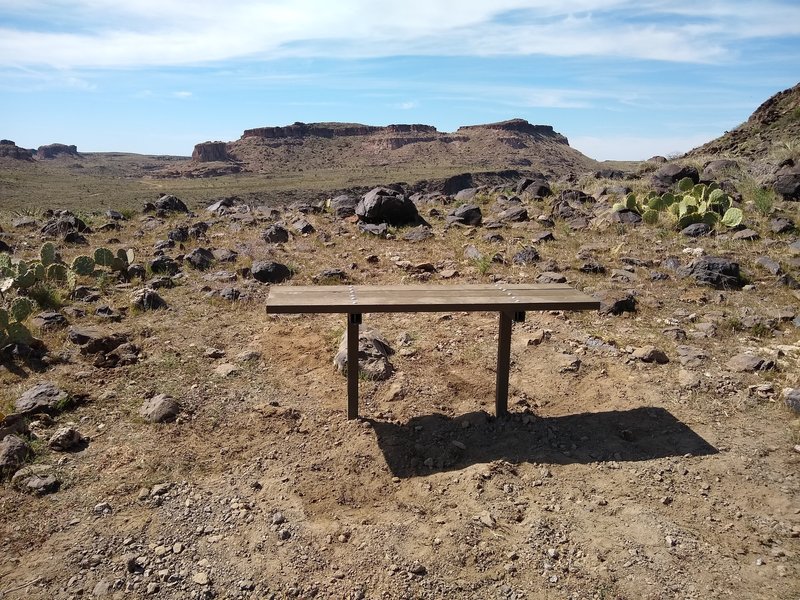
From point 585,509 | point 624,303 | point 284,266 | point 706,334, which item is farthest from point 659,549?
point 284,266

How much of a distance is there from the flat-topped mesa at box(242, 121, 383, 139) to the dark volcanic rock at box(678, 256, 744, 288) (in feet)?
337

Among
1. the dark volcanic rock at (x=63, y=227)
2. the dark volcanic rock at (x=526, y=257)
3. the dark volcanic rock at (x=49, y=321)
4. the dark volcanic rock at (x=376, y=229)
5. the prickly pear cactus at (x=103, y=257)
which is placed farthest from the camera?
the dark volcanic rock at (x=63, y=227)

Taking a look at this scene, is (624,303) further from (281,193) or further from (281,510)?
(281,193)

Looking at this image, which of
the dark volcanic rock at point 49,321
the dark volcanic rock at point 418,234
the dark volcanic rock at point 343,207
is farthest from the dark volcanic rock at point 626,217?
the dark volcanic rock at point 49,321

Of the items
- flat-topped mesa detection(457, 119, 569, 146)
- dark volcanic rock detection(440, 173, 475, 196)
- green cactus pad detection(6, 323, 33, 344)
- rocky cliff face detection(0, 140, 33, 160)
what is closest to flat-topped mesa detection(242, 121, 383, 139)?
flat-topped mesa detection(457, 119, 569, 146)

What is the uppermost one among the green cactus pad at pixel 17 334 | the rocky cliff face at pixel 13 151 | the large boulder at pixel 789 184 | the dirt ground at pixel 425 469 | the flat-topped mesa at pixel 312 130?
the flat-topped mesa at pixel 312 130

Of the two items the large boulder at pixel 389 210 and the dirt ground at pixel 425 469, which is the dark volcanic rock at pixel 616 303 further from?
the large boulder at pixel 389 210

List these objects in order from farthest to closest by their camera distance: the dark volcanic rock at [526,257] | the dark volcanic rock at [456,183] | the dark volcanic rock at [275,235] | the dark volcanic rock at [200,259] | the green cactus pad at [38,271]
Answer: the dark volcanic rock at [456,183] < the dark volcanic rock at [275,235] < the dark volcanic rock at [200,259] < the dark volcanic rock at [526,257] < the green cactus pad at [38,271]

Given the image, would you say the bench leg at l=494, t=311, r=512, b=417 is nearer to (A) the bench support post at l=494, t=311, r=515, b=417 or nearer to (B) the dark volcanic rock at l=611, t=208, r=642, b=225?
(A) the bench support post at l=494, t=311, r=515, b=417

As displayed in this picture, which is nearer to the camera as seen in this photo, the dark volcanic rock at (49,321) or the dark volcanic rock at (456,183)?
the dark volcanic rock at (49,321)

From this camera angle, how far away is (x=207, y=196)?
144 feet

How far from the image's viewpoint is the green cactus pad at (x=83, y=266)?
8.30m

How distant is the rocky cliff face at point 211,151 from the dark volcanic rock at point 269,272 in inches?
→ 3972

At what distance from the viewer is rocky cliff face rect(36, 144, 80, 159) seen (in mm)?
136625
